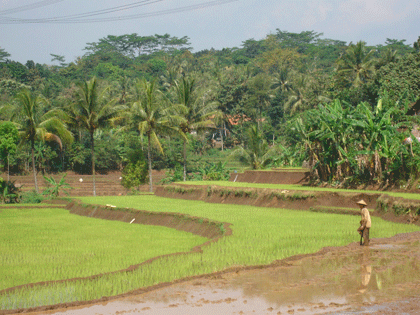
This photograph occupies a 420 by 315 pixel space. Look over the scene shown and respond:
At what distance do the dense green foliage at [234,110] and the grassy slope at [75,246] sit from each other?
7343mm

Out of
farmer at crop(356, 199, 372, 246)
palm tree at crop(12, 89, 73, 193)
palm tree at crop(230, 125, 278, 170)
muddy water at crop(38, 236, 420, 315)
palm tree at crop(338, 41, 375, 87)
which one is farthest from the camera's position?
palm tree at crop(338, 41, 375, 87)

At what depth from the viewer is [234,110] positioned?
167 feet

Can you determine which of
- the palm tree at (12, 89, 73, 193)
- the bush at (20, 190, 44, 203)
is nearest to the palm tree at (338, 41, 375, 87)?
the palm tree at (12, 89, 73, 193)

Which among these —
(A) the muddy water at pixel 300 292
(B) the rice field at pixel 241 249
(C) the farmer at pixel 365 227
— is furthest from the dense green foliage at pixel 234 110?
(A) the muddy water at pixel 300 292

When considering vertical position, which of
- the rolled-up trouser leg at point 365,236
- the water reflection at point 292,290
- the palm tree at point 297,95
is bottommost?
the water reflection at point 292,290

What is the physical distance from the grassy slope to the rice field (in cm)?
77

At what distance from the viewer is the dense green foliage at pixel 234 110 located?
16.8 meters

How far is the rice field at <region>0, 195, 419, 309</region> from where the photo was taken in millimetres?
5926

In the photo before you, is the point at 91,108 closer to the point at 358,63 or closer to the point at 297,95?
the point at 358,63

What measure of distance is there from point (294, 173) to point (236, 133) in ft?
102

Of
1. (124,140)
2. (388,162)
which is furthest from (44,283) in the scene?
(124,140)

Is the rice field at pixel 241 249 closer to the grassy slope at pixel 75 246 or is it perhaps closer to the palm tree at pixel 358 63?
the grassy slope at pixel 75 246

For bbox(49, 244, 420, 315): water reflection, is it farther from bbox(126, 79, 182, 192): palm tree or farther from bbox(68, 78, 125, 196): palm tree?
bbox(68, 78, 125, 196): palm tree

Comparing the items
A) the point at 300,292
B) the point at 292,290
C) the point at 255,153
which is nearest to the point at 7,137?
the point at 255,153
